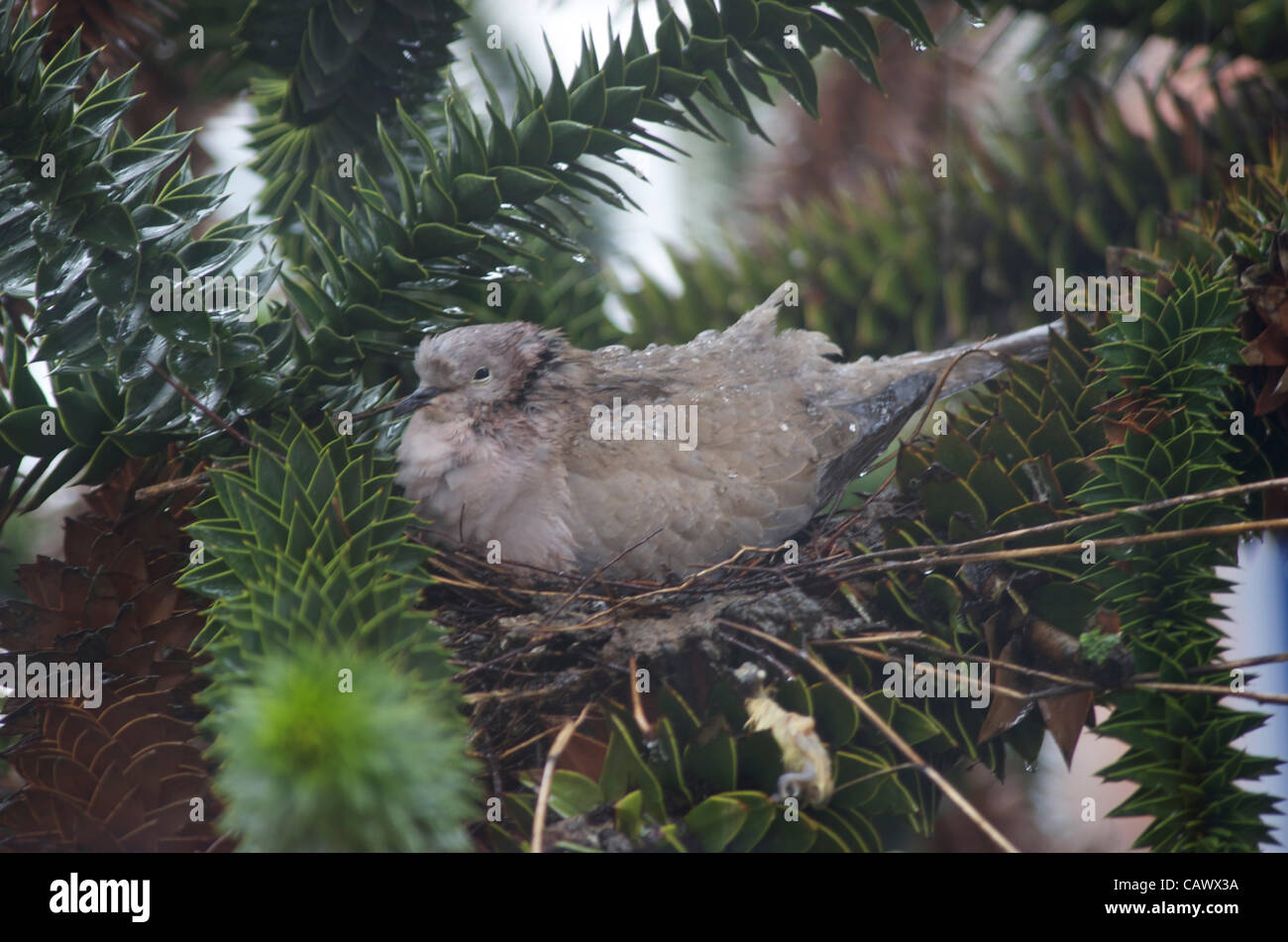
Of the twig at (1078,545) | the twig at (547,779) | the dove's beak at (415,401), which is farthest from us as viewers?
the dove's beak at (415,401)

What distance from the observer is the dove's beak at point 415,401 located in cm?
85

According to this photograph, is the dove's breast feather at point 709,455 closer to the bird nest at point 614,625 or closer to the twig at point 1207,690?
the bird nest at point 614,625

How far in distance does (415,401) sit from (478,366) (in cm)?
8

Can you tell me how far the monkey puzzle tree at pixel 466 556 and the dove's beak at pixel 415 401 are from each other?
0.07 ft

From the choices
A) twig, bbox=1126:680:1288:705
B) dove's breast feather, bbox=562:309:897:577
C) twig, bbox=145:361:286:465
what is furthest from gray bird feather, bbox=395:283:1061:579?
twig, bbox=1126:680:1288:705

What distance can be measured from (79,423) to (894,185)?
3.26 feet

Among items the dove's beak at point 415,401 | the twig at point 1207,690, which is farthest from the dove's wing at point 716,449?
the twig at point 1207,690

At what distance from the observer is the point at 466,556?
875 mm

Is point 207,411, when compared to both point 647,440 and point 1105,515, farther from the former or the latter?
point 1105,515

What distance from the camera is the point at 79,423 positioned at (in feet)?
2.29

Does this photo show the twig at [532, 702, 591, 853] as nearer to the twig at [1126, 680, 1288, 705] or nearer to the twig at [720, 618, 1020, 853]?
the twig at [720, 618, 1020, 853]
